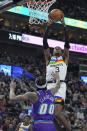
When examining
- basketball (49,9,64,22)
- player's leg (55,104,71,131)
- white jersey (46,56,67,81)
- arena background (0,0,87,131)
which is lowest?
arena background (0,0,87,131)

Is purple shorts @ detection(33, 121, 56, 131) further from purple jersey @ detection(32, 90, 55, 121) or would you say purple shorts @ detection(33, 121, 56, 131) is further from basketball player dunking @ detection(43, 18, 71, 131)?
basketball player dunking @ detection(43, 18, 71, 131)

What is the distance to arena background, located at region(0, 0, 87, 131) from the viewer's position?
14156 mm

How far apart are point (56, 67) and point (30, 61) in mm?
16612

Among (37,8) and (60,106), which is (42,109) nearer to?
(60,106)

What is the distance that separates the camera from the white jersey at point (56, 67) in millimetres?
6785

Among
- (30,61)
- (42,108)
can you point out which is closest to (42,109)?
(42,108)

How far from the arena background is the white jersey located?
1.79 meters

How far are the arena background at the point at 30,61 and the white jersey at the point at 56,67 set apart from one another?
5.87 ft

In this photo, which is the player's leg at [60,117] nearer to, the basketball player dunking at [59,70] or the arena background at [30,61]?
the basketball player dunking at [59,70]

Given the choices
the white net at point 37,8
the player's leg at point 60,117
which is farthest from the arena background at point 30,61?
the player's leg at point 60,117

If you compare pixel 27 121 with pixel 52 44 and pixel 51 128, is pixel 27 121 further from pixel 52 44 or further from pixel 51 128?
pixel 52 44

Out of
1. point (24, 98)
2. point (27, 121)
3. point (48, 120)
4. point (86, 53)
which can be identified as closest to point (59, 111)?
point (48, 120)

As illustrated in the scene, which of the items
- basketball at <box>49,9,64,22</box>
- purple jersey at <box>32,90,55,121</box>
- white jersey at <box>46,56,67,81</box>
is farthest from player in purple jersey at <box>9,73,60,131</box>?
basketball at <box>49,9,64,22</box>

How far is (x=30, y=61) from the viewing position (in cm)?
2339
